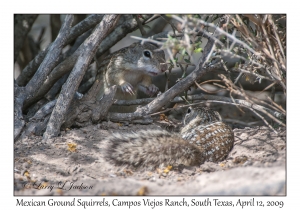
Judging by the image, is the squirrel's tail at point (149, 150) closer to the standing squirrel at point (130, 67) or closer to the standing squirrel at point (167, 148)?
the standing squirrel at point (167, 148)

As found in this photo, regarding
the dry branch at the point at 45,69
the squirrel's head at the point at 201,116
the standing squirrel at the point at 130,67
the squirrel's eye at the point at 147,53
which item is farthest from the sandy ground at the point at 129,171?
the squirrel's eye at the point at 147,53

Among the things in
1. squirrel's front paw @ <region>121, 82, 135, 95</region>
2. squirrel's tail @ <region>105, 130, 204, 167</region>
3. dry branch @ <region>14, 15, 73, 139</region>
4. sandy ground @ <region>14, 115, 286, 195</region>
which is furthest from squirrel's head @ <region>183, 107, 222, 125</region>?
dry branch @ <region>14, 15, 73, 139</region>

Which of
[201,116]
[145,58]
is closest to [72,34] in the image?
[145,58]

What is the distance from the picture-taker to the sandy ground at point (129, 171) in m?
3.77

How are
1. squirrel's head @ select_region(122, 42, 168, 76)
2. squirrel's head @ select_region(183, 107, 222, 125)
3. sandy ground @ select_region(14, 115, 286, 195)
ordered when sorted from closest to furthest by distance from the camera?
sandy ground @ select_region(14, 115, 286, 195), squirrel's head @ select_region(183, 107, 222, 125), squirrel's head @ select_region(122, 42, 168, 76)

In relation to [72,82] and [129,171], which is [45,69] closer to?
[72,82]

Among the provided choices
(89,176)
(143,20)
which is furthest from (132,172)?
(143,20)

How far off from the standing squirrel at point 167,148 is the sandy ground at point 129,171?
89mm

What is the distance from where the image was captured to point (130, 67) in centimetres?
686

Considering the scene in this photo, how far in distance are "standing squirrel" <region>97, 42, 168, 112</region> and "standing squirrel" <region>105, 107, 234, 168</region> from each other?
1.95m

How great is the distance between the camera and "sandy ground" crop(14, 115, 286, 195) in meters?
3.77

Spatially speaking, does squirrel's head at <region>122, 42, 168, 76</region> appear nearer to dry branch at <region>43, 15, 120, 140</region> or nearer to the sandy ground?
the sandy ground
